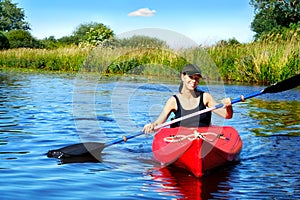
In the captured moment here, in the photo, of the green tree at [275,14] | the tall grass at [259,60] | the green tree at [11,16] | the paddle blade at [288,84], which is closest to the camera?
the paddle blade at [288,84]

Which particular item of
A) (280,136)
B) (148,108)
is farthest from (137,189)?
(148,108)

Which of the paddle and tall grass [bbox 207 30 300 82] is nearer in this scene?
the paddle

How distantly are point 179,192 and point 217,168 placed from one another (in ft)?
3.18

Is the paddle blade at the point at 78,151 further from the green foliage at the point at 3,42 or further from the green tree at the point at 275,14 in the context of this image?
the green foliage at the point at 3,42

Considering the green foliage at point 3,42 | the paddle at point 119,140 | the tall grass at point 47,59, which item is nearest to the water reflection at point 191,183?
the paddle at point 119,140

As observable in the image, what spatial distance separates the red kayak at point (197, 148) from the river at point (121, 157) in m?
0.12

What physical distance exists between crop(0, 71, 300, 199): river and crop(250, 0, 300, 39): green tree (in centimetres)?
2726

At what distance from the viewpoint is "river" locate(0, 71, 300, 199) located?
15.8 feet

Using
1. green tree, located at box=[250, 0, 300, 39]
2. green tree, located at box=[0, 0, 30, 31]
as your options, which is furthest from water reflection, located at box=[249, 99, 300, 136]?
green tree, located at box=[0, 0, 30, 31]

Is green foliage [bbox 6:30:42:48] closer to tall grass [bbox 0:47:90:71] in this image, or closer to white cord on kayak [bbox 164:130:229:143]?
tall grass [bbox 0:47:90:71]

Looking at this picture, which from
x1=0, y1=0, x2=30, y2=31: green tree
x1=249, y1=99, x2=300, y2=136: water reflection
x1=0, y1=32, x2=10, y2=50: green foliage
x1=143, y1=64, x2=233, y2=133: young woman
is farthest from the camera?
x1=0, y1=0, x2=30, y2=31: green tree

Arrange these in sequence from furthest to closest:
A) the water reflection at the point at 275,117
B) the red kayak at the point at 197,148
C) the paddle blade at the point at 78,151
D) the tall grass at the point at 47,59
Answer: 1. the tall grass at the point at 47,59
2. the water reflection at the point at 275,117
3. the paddle blade at the point at 78,151
4. the red kayak at the point at 197,148

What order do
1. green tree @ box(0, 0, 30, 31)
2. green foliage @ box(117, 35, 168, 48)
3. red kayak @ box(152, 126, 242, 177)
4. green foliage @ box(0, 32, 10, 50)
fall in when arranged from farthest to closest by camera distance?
green tree @ box(0, 0, 30, 31) < green foliage @ box(0, 32, 10, 50) < green foliage @ box(117, 35, 168, 48) < red kayak @ box(152, 126, 242, 177)

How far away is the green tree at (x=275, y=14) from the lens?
38.3m
